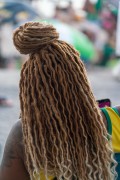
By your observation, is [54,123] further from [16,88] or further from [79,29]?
[79,29]

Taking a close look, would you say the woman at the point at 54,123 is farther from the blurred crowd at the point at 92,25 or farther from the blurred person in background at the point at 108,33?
the blurred person in background at the point at 108,33

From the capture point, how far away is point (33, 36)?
1.88 m

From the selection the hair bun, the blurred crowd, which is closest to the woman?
the hair bun

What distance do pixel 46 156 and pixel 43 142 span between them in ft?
0.16

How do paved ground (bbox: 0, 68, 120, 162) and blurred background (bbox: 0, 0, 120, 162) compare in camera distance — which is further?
blurred background (bbox: 0, 0, 120, 162)

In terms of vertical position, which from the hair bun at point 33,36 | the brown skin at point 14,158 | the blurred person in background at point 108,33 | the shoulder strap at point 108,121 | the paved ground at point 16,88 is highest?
the blurred person in background at point 108,33

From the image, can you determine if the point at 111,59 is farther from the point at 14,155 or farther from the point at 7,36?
the point at 14,155

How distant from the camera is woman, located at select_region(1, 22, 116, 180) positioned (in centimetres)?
183

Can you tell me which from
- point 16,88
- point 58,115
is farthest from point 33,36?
point 16,88

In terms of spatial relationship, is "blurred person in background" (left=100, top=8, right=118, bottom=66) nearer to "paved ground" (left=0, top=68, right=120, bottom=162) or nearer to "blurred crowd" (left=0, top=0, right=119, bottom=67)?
"blurred crowd" (left=0, top=0, right=119, bottom=67)

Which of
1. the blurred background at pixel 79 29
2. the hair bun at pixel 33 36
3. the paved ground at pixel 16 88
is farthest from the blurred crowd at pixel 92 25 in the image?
the hair bun at pixel 33 36

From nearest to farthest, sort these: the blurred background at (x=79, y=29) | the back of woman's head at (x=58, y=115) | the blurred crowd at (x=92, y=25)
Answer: the back of woman's head at (x=58, y=115) → the blurred background at (x=79, y=29) → the blurred crowd at (x=92, y=25)

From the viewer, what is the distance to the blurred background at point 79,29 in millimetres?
11004

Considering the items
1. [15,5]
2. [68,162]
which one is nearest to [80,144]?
[68,162]
